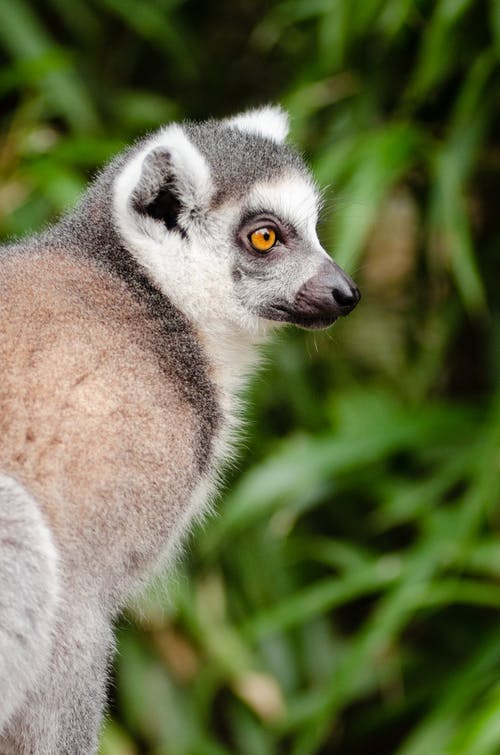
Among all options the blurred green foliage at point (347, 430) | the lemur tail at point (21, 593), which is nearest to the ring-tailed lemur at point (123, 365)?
the lemur tail at point (21, 593)

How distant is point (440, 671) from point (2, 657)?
2111mm

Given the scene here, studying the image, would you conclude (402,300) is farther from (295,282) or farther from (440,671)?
(295,282)

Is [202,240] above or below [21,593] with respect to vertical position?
above

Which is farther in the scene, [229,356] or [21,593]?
[229,356]

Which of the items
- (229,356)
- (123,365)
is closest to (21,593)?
(123,365)

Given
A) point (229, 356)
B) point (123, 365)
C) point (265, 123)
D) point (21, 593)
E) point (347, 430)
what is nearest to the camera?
point (21, 593)

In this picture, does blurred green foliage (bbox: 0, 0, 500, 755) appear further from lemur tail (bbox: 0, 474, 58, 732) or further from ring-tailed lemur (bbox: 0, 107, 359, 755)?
lemur tail (bbox: 0, 474, 58, 732)

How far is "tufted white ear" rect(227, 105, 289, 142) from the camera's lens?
7.75 feet

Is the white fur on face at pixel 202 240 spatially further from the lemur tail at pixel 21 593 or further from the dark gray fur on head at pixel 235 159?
the lemur tail at pixel 21 593

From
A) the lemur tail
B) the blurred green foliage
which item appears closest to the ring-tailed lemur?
the lemur tail

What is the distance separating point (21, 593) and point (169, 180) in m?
0.84

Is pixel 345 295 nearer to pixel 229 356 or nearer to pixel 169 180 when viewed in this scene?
pixel 229 356

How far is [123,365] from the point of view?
6.35 feet

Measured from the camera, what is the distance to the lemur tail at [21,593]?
1.71 metres
